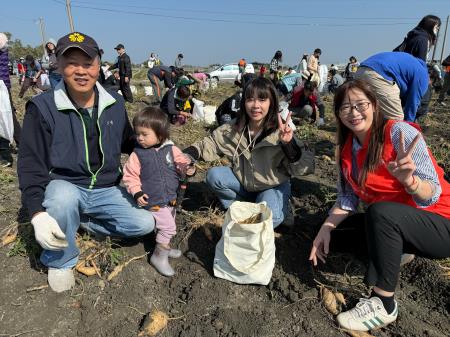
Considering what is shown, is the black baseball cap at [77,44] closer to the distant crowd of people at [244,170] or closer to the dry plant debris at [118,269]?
the distant crowd of people at [244,170]

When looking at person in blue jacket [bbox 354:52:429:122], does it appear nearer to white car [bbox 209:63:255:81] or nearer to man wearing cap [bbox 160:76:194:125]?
man wearing cap [bbox 160:76:194:125]

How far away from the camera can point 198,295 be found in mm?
2023

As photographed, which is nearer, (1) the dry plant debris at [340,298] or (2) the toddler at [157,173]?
(1) the dry plant debris at [340,298]

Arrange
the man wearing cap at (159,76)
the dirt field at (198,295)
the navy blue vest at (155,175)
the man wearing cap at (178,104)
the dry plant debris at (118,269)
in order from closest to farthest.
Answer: the dirt field at (198,295) → the dry plant debris at (118,269) → the navy blue vest at (155,175) → the man wearing cap at (178,104) → the man wearing cap at (159,76)

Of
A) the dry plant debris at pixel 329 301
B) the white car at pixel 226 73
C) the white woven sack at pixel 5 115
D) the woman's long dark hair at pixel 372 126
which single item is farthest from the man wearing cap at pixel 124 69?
the white car at pixel 226 73

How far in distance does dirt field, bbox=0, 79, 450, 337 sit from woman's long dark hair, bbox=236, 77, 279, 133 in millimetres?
847

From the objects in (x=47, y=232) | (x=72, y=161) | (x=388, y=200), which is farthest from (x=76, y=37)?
(x=388, y=200)

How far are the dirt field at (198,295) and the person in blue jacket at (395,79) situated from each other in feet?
4.24

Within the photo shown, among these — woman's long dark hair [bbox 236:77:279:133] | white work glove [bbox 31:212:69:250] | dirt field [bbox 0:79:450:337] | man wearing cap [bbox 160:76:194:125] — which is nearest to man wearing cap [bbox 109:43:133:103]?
man wearing cap [bbox 160:76:194:125]

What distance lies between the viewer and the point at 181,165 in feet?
7.90

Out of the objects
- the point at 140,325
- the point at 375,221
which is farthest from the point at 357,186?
the point at 140,325

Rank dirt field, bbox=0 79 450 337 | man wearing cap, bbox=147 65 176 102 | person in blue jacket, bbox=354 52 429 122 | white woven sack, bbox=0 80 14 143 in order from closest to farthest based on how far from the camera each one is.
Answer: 1. dirt field, bbox=0 79 450 337
2. person in blue jacket, bbox=354 52 429 122
3. white woven sack, bbox=0 80 14 143
4. man wearing cap, bbox=147 65 176 102

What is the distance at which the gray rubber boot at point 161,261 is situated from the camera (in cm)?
221

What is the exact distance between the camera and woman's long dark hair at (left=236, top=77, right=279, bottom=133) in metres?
2.33
